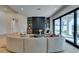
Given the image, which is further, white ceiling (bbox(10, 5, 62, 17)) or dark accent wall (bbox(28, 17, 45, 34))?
dark accent wall (bbox(28, 17, 45, 34))

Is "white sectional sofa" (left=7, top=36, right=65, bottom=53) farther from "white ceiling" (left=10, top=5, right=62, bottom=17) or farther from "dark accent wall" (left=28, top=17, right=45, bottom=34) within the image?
"dark accent wall" (left=28, top=17, right=45, bottom=34)

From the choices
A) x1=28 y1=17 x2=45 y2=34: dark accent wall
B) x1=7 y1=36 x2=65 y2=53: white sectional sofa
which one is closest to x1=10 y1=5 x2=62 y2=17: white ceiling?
x1=7 y1=36 x2=65 y2=53: white sectional sofa

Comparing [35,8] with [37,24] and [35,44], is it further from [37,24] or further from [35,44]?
[37,24]

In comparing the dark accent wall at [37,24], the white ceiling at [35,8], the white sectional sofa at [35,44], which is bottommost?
the white sectional sofa at [35,44]

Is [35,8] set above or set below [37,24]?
above

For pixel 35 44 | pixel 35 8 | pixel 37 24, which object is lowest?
pixel 35 44

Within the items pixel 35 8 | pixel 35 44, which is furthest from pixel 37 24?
pixel 35 44

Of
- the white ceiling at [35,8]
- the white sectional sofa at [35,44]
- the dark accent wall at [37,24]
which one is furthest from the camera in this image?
the dark accent wall at [37,24]

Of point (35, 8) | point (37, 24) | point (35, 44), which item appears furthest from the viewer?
point (37, 24)

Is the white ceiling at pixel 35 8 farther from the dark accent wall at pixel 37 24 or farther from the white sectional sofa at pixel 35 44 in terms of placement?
the dark accent wall at pixel 37 24

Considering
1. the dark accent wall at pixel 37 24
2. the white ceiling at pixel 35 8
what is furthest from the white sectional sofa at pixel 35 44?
the dark accent wall at pixel 37 24

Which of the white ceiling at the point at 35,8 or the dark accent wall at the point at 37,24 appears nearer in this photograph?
the white ceiling at the point at 35,8
